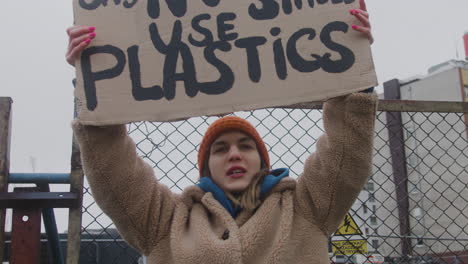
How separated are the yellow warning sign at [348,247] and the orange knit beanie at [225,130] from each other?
0.89 m

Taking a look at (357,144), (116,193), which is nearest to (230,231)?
(116,193)

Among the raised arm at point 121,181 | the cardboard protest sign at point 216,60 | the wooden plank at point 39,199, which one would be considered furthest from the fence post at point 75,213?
the cardboard protest sign at point 216,60

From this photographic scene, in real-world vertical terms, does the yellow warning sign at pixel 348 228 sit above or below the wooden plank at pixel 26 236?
below

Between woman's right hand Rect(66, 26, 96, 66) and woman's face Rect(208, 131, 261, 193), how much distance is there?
1.93ft

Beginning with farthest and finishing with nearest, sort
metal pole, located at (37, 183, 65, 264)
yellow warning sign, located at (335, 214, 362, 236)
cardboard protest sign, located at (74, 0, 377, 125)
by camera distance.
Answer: yellow warning sign, located at (335, 214, 362, 236)
metal pole, located at (37, 183, 65, 264)
cardboard protest sign, located at (74, 0, 377, 125)

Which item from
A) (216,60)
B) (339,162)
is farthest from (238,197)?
(216,60)

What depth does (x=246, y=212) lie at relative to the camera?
1.80m

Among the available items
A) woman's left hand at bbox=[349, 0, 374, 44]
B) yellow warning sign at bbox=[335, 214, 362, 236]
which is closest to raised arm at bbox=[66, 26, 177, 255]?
woman's left hand at bbox=[349, 0, 374, 44]

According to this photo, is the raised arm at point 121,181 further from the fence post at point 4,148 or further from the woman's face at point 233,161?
the fence post at point 4,148

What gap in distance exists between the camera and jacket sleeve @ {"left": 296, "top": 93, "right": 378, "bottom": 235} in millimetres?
1665

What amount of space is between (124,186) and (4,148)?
0.51 meters

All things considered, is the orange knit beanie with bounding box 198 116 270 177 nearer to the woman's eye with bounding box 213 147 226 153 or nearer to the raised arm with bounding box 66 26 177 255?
the woman's eye with bounding box 213 147 226 153

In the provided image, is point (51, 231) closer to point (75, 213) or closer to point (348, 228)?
point (75, 213)

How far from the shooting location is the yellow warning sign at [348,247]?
2.60m
